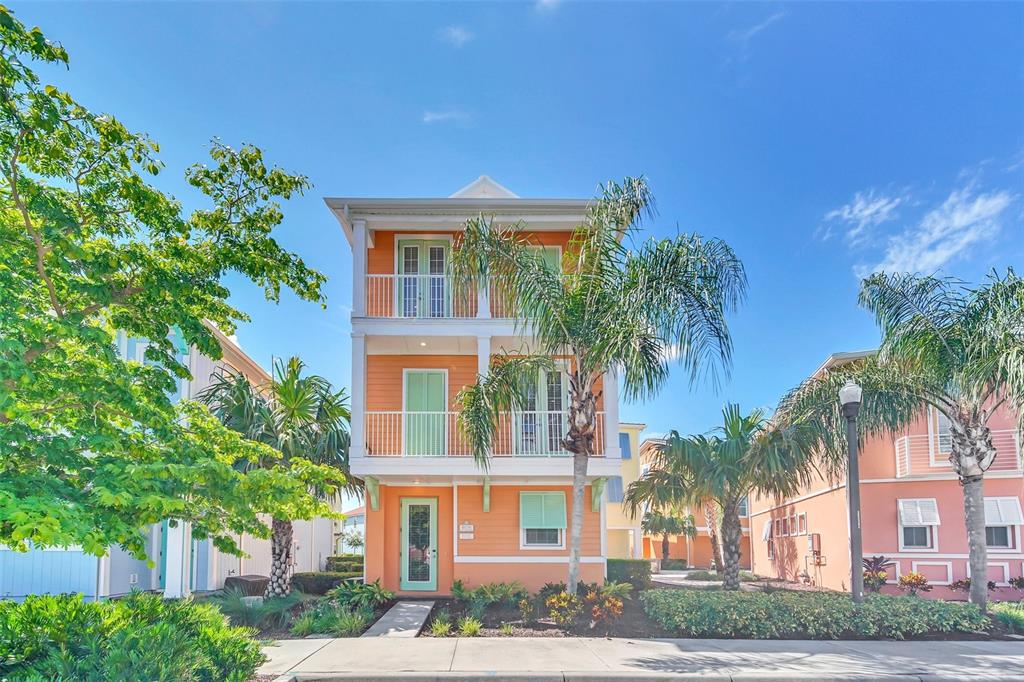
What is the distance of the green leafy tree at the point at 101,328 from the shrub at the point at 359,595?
5548mm

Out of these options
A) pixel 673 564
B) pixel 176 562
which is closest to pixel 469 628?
pixel 176 562

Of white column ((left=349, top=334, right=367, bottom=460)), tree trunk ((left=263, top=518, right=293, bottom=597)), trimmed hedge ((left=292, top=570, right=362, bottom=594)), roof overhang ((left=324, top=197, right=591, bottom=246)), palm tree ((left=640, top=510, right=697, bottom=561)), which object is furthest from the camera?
palm tree ((left=640, top=510, right=697, bottom=561))

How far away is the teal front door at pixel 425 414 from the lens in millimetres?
14961

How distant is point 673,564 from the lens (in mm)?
37938

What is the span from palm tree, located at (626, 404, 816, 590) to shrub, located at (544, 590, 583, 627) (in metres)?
5.39

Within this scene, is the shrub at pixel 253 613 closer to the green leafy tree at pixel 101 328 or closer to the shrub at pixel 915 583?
the green leafy tree at pixel 101 328

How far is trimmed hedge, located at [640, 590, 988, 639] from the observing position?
11.0m

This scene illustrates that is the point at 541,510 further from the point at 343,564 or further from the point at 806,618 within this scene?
the point at 343,564

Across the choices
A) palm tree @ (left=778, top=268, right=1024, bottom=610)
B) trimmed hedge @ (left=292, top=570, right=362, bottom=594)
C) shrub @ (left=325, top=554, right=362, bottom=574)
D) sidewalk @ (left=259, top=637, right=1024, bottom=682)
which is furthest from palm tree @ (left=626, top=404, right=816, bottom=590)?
shrub @ (left=325, top=554, right=362, bottom=574)

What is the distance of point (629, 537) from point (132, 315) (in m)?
26.6

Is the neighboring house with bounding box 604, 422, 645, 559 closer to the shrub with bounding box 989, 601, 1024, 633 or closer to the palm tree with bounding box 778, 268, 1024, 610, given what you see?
the palm tree with bounding box 778, 268, 1024, 610

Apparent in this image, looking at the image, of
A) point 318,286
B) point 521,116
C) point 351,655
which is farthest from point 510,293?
point 351,655

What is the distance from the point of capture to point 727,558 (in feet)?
52.1

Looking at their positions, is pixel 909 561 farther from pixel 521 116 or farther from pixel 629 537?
pixel 521 116
